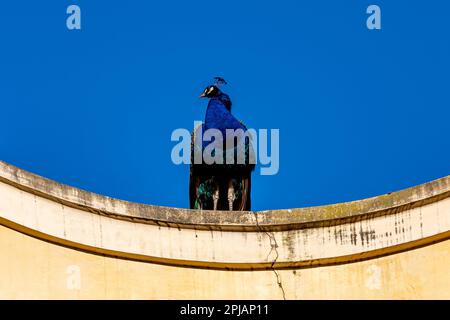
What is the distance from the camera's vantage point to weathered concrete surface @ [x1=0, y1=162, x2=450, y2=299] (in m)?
9.47

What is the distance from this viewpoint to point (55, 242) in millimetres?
9500

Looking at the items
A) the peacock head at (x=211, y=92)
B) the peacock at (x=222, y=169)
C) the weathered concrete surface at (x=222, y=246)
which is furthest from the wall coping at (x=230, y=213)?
the peacock head at (x=211, y=92)

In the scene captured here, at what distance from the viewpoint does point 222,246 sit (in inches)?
382

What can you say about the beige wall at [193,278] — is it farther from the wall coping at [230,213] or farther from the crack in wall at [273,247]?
the wall coping at [230,213]

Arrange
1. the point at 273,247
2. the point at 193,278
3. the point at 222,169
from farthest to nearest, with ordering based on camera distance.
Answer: the point at 222,169 → the point at 273,247 → the point at 193,278

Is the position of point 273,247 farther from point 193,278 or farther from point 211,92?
point 211,92

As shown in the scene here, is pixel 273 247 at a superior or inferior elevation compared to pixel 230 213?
inferior

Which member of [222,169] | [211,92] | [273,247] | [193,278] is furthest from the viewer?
[211,92]

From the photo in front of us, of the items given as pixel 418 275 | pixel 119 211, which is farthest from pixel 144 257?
pixel 418 275

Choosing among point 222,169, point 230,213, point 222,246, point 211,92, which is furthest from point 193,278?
point 211,92

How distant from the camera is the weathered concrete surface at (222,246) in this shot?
947cm

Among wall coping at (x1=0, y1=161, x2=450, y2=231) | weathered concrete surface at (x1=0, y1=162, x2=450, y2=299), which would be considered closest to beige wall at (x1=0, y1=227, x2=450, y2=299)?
weathered concrete surface at (x1=0, y1=162, x2=450, y2=299)
